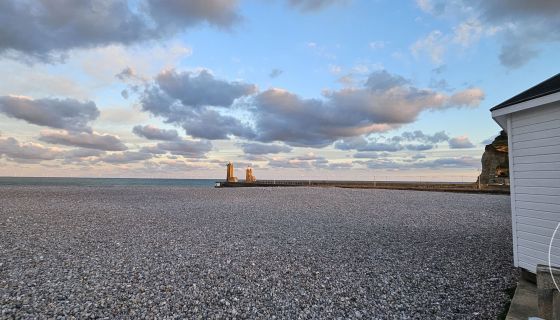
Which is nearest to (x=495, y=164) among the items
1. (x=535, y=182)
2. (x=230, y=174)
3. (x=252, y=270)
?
(x=535, y=182)

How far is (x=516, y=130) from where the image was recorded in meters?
6.61

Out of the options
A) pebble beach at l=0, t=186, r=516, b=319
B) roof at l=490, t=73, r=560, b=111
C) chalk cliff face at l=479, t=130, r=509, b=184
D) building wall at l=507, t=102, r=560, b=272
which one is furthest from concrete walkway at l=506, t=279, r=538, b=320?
chalk cliff face at l=479, t=130, r=509, b=184

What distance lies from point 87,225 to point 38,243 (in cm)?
295

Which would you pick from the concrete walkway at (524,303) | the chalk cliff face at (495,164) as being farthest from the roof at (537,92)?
the chalk cliff face at (495,164)

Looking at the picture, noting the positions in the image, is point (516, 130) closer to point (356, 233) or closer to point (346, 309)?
point (346, 309)

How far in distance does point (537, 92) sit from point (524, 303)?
4.02 meters

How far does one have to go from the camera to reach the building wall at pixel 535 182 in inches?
230

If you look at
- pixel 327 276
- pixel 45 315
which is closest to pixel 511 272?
pixel 327 276

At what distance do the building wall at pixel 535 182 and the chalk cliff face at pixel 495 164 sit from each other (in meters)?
35.0

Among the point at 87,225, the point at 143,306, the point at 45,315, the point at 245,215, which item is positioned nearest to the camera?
the point at 45,315

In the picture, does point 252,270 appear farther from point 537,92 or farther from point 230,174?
point 230,174

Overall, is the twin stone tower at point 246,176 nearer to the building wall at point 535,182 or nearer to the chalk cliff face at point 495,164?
the chalk cliff face at point 495,164

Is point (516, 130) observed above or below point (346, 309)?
above

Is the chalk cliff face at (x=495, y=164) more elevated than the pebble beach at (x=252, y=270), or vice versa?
the chalk cliff face at (x=495, y=164)
